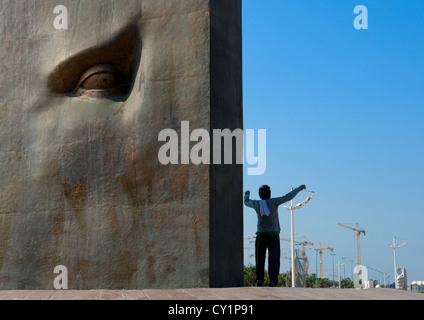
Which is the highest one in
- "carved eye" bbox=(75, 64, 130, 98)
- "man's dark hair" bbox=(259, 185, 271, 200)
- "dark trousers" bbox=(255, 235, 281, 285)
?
"carved eye" bbox=(75, 64, 130, 98)

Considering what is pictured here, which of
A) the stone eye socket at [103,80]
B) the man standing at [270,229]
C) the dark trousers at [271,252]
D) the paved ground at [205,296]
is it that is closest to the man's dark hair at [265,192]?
the man standing at [270,229]

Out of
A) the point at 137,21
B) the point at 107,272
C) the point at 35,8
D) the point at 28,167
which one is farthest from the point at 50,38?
the point at 107,272

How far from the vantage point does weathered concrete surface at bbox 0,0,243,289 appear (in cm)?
772

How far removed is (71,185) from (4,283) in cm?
191

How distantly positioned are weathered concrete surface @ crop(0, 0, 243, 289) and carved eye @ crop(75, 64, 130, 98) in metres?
0.14

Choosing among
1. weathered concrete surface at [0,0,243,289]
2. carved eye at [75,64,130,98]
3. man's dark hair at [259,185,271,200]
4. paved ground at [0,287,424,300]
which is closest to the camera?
paved ground at [0,287,424,300]

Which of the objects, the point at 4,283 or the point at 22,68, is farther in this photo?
the point at 22,68

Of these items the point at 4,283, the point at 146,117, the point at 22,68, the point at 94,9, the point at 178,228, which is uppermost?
the point at 94,9

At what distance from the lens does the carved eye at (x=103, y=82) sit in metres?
8.51

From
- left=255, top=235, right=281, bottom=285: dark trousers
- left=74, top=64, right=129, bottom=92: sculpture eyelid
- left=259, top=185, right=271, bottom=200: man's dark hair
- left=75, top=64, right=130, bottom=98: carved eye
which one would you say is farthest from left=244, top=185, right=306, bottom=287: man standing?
left=74, top=64, right=129, bottom=92: sculpture eyelid

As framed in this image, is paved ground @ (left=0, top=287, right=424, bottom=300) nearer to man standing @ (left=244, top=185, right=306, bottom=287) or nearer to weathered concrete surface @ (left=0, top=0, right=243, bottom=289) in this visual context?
weathered concrete surface @ (left=0, top=0, right=243, bottom=289)

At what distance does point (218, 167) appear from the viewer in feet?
26.1

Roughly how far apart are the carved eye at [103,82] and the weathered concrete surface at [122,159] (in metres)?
0.14
